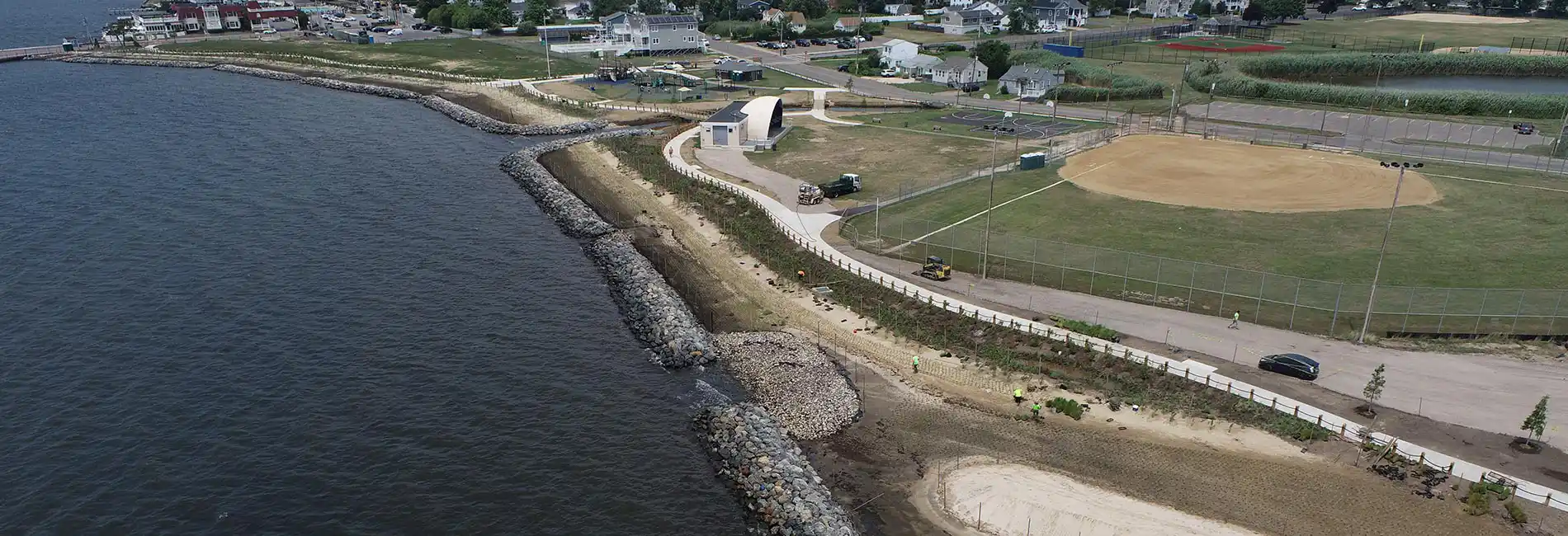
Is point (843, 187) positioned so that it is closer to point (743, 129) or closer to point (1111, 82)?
point (743, 129)

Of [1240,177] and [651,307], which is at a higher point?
[1240,177]

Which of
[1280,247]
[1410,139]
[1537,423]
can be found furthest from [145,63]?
[1537,423]

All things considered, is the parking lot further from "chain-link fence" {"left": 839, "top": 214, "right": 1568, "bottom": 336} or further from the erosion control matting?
"chain-link fence" {"left": 839, "top": 214, "right": 1568, "bottom": 336}

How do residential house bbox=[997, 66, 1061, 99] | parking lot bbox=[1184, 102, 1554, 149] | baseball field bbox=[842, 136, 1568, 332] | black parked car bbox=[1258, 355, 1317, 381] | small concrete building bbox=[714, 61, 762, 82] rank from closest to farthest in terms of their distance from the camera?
black parked car bbox=[1258, 355, 1317, 381] < baseball field bbox=[842, 136, 1568, 332] < parking lot bbox=[1184, 102, 1554, 149] < residential house bbox=[997, 66, 1061, 99] < small concrete building bbox=[714, 61, 762, 82]

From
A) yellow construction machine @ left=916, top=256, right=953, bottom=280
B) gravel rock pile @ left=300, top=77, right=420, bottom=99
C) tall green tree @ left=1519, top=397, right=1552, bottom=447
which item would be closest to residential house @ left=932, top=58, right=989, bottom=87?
gravel rock pile @ left=300, top=77, right=420, bottom=99

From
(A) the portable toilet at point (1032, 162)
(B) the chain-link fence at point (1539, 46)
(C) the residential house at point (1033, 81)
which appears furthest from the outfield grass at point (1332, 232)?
(B) the chain-link fence at point (1539, 46)

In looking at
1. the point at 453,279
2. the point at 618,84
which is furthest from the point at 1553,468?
the point at 618,84

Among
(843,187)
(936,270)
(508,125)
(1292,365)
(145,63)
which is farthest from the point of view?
(145,63)

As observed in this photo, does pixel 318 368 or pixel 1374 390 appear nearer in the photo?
pixel 1374 390
